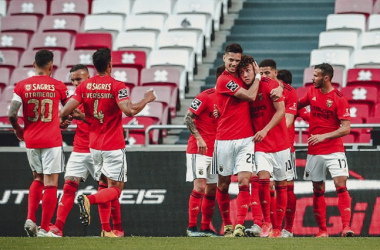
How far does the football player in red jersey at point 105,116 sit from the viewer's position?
1018 centimetres

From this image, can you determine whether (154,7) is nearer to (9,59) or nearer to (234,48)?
(9,59)

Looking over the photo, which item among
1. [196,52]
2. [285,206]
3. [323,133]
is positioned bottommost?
[285,206]

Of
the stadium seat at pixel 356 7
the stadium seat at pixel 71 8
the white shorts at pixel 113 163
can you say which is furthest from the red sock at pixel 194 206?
the stadium seat at pixel 71 8

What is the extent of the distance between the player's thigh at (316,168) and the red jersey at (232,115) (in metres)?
1.26

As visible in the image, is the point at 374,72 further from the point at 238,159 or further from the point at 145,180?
the point at 238,159

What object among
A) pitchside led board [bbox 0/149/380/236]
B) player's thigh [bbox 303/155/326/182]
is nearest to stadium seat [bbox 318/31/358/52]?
pitchside led board [bbox 0/149/380/236]

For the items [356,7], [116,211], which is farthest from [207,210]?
[356,7]

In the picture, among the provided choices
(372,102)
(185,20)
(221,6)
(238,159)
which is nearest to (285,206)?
(238,159)

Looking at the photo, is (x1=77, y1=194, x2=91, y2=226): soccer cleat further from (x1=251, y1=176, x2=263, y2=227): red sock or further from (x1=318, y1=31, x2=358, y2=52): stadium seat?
(x1=318, y1=31, x2=358, y2=52): stadium seat

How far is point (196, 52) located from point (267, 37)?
1552mm

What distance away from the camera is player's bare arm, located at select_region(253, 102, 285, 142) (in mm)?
10180

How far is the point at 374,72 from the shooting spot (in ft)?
50.5

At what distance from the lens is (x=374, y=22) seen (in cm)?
1688

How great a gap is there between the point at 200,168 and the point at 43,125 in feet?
6.12
